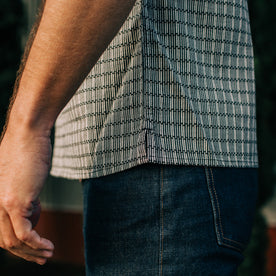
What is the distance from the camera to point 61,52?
783 millimetres

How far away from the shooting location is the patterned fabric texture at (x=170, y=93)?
0.91 metres

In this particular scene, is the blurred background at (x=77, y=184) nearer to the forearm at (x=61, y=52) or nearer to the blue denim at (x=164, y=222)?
the blue denim at (x=164, y=222)

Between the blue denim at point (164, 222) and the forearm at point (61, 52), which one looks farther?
the blue denim at point (164, 222)

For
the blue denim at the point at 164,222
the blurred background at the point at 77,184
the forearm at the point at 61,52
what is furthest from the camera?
the blurred background at the point at 77,184

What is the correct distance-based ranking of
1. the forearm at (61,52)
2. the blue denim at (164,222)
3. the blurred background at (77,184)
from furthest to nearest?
1. the blurred background at (77,184)
2. the blue denim at (164,222)
3. the forearm at (61,52)

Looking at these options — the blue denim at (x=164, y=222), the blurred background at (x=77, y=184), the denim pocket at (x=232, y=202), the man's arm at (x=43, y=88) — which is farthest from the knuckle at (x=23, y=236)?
the blurred background at (x=77, y=184)

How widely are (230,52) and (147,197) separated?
0.44m

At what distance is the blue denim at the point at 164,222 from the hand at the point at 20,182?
A: 175 mm

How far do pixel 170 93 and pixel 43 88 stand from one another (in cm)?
31

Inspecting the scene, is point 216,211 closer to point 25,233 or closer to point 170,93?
point 170,93

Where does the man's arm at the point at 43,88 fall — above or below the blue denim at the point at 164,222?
above

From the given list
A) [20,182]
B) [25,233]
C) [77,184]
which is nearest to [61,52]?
[20,182]

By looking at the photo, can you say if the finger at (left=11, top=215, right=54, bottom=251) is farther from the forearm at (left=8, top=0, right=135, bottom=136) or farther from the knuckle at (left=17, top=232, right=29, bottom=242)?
the forearm at (left=8, top=0, right=135, bottom=136)

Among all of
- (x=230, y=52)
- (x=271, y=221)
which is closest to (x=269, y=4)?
(x=271, y=221)
